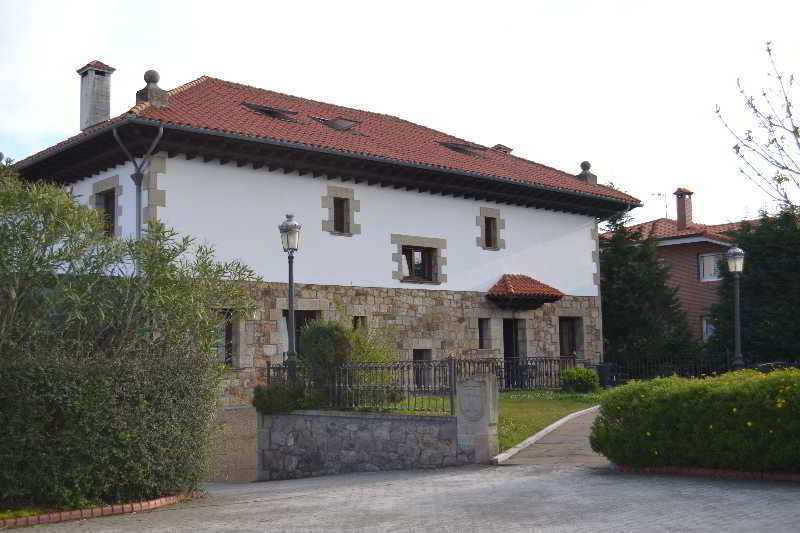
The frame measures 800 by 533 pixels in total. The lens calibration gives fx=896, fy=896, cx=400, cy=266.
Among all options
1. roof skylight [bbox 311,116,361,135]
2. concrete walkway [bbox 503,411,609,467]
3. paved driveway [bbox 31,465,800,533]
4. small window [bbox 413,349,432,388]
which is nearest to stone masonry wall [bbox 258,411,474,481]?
small window [bbox 413,349,432,388]

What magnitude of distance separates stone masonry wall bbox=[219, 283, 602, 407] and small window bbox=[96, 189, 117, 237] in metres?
3.23

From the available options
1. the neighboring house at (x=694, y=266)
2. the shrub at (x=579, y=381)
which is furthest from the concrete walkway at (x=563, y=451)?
the neighboring house at (x=694, y=266)

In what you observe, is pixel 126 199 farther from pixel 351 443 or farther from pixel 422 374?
pixel 422 374

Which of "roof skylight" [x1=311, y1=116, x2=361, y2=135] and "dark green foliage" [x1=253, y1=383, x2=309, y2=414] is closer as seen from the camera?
"dark green foliage" [x1=253, y1=383, x2=309, y2=414]

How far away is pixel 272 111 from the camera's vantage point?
21531 millimetres

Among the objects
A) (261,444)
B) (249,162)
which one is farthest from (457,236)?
(261,444)

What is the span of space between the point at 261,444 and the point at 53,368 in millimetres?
7330

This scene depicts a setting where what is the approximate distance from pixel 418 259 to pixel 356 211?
8.22ft

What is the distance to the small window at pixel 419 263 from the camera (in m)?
22.3

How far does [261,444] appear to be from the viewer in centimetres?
1628

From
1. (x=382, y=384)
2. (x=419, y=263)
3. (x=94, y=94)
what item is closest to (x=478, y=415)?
(x=382, y=384)

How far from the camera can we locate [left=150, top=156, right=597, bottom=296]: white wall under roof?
1834cm

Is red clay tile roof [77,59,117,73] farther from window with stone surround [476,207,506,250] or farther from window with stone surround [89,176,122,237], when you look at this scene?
window with stone surround [476,207,506,250]

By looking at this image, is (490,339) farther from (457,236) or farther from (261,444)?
(261,444)
